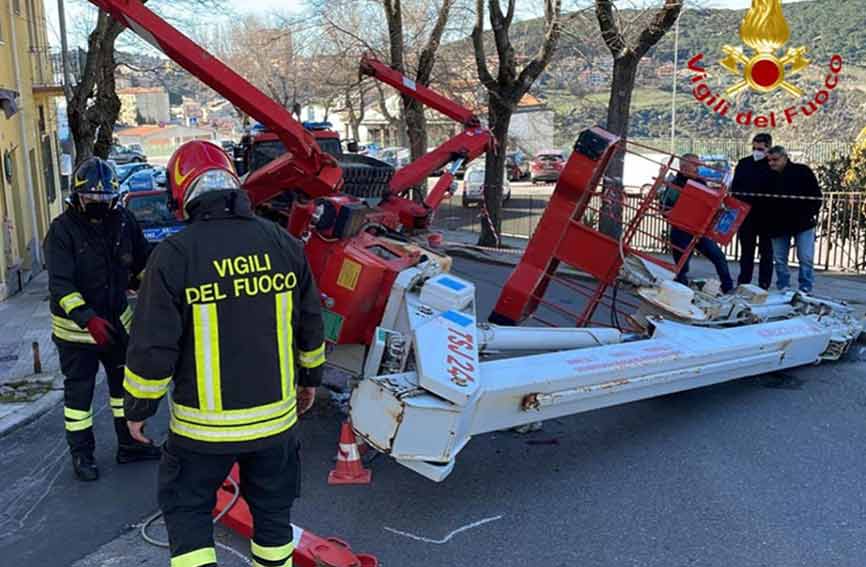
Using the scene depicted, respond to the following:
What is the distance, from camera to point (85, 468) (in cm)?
507

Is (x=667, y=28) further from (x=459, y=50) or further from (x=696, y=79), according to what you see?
(x=459, y=50)

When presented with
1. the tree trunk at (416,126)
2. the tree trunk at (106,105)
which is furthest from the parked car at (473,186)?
the tree trunk at (106,105)

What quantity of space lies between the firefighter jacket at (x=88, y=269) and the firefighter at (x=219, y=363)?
184cm

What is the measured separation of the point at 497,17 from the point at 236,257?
13364 mm

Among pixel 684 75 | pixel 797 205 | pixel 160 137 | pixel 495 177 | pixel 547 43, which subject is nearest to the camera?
pixel 797 205

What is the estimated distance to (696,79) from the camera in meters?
13.3

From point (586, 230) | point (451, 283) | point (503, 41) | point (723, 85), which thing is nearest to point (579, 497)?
point (451, 283)

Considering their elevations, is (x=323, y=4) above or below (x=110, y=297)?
above

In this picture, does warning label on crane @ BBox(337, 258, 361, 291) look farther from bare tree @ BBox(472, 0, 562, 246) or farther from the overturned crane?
bare tree @ BBox(472, 0, 562, 246)

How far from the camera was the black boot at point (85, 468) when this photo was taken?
5055mm

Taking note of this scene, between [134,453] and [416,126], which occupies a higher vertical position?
[416,126]

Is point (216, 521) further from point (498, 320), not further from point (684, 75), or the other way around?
point (684, 75)

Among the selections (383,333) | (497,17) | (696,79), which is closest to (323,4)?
(497,17)

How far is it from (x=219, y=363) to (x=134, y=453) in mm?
2615
